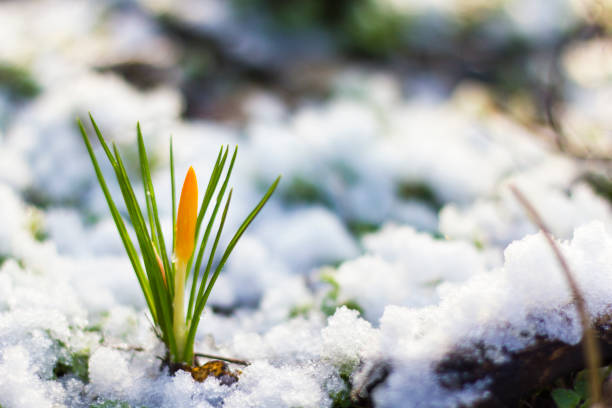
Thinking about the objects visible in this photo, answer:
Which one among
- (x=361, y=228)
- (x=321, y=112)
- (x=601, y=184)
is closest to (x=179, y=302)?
(x=361, y=228)

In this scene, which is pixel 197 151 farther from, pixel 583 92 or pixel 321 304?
pixel 583 92

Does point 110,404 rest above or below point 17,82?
below

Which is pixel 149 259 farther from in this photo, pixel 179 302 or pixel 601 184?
pixel 601 184

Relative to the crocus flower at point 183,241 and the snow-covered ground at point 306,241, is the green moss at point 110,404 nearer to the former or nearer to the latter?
the snow-covered ground at point 306,241

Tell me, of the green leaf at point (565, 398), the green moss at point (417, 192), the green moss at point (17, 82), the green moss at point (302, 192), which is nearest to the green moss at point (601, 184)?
the green moss at point (417, 192)

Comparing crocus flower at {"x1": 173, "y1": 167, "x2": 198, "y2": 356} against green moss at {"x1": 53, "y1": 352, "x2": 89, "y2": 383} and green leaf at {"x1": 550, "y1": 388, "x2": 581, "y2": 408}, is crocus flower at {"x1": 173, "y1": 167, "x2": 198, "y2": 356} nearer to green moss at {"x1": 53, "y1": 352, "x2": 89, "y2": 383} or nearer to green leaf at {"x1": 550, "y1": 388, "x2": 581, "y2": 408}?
green moss at {"x1": 53, "y1": 352, "x2": 89, "y2": 383}

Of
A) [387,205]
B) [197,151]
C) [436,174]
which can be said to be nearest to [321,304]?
[387,205]
